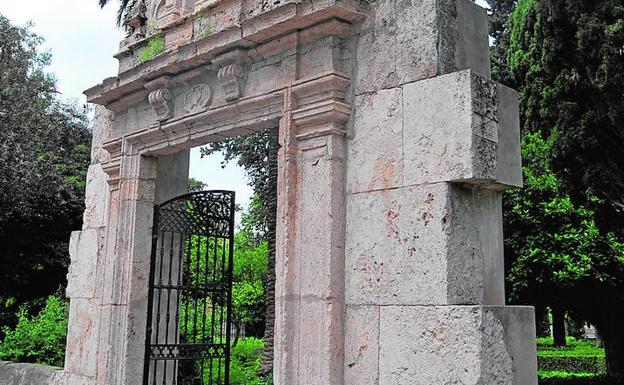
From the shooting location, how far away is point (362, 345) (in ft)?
13.4

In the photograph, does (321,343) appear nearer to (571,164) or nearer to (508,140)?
(508,140)

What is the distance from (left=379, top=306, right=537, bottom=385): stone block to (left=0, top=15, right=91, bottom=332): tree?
463 inches

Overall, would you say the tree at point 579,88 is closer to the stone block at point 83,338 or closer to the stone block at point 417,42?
the stone block at point 417,42

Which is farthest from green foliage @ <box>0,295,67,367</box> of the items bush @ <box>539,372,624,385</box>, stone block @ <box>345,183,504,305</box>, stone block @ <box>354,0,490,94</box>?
bush @ <box>539,372,624,385</box>

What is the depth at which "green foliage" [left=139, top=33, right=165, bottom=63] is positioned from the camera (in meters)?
5.73

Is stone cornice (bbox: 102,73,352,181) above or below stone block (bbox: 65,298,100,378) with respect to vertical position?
above

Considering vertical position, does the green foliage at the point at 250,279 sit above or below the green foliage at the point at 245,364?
above

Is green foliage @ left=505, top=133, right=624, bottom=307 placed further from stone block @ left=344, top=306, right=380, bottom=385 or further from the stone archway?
stone block @ left=344, top=306, right=380, bottom=385

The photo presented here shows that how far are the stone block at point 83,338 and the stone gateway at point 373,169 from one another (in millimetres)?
520

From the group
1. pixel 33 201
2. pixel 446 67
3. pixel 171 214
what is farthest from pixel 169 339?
pixel 33 201

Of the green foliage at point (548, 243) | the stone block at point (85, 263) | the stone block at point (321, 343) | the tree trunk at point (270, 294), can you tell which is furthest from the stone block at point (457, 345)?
the green foliage at point (548, 243)

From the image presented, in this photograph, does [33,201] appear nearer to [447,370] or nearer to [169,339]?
[169,339]

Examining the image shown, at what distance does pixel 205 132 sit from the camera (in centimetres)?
527

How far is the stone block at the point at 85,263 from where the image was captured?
618cm
